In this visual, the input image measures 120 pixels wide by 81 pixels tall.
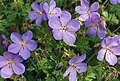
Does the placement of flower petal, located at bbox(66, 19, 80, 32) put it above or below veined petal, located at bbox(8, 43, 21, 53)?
above

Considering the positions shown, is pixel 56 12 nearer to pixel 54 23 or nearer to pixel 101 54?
pixel 54 23

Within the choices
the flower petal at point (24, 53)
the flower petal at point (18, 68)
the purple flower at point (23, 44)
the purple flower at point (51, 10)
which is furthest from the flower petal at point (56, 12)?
the flower petal at point (18, 68)

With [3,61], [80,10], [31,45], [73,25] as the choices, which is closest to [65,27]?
[73,25]

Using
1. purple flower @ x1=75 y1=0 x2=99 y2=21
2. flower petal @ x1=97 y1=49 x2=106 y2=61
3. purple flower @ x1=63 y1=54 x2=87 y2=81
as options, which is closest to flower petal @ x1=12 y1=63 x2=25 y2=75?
purple flower @ x1=63 y1=54 x2=87 y2=81

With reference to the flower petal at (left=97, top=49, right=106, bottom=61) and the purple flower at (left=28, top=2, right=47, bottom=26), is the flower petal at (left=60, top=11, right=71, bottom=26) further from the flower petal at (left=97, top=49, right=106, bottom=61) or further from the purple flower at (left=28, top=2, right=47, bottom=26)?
the flower petal at (left=97, top=49, right=106, bottom=61)

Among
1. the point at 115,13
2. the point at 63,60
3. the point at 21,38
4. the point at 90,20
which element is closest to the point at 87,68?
the point at 63,60
